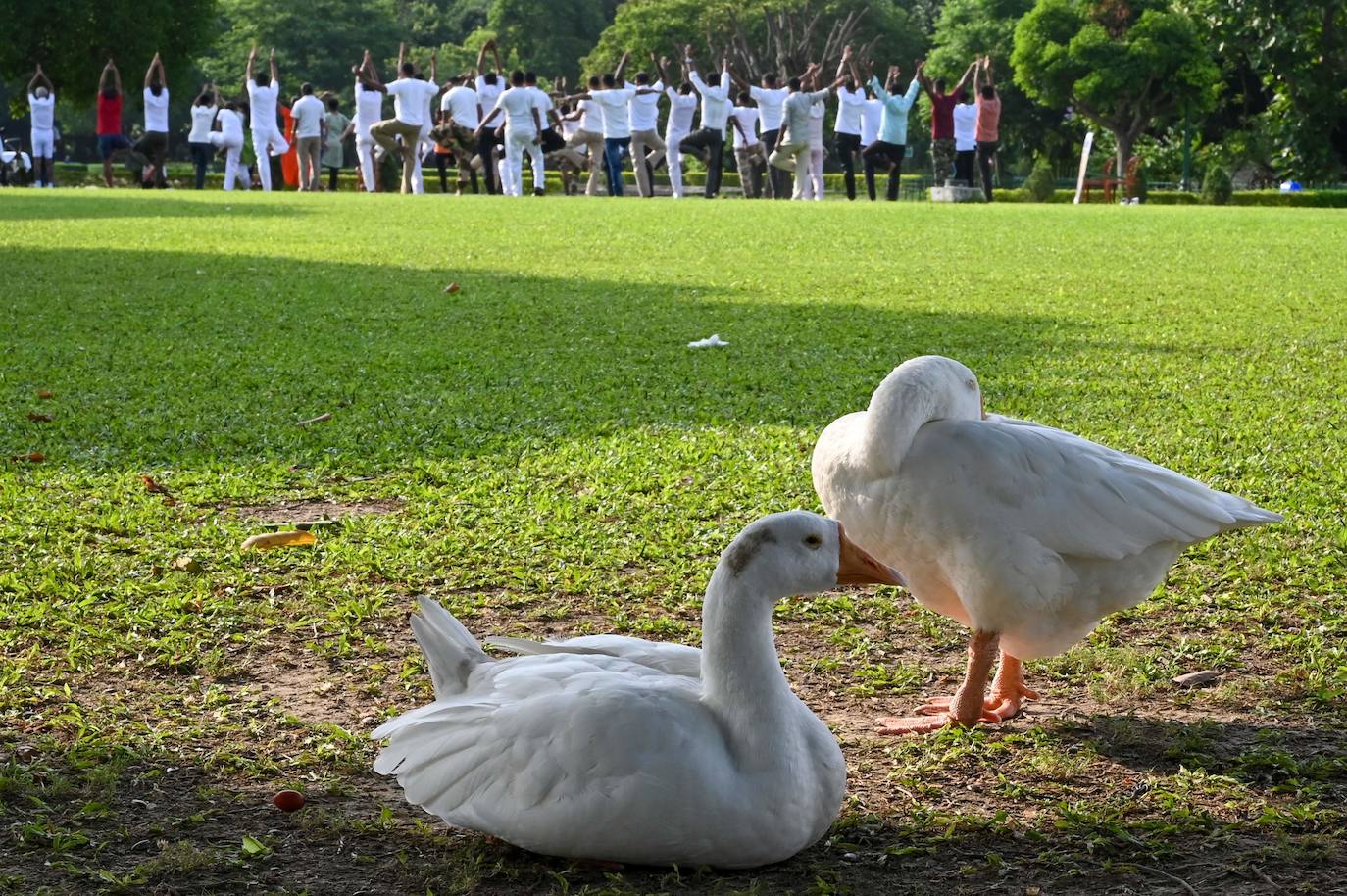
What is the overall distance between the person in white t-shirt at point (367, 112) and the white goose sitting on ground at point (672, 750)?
25.0 meters

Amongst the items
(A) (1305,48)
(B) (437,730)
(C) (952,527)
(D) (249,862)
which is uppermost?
(A) (1305,48)

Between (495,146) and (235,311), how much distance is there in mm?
18991

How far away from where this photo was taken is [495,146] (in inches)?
1080

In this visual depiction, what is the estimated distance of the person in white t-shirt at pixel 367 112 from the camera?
27.0 meters

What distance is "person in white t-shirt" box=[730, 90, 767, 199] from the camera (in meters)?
27.4

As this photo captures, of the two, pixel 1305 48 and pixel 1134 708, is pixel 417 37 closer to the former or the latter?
pixel 1305 48

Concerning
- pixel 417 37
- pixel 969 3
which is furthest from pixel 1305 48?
pixel 417 37

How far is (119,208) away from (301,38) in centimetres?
4394

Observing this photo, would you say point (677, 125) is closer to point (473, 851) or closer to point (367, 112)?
point (367, 112)

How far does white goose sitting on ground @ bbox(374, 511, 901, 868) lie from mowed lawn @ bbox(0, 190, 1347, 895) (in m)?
0.11

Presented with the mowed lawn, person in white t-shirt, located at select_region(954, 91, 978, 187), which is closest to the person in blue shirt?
person in white t-shirt, located at select_region(954, 91, 978, 187)

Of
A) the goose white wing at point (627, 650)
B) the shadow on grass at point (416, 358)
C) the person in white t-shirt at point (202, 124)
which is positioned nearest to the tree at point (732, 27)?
the person in white t-shirt at point (202, 124)

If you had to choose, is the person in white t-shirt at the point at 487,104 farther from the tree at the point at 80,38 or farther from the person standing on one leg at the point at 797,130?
the tree at the point at 80,38

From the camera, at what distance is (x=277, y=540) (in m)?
4.49
